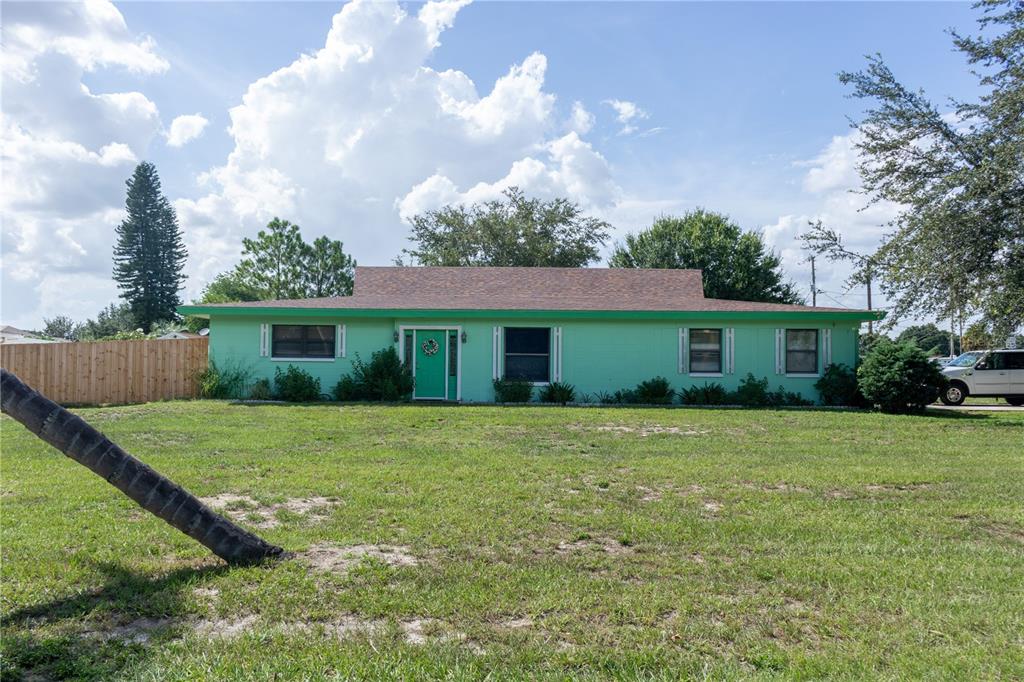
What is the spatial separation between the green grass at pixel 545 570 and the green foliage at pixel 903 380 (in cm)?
617

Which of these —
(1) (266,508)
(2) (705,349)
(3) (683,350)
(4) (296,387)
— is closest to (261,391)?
(4) (296,387)

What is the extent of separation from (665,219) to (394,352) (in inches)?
1049

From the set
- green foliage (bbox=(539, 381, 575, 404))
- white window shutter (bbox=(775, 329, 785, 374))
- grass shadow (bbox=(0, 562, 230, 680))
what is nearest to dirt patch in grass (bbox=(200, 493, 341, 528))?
grass shadow (bbox=(0, 562, 230, 680))

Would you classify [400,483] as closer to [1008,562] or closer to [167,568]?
[167,568]

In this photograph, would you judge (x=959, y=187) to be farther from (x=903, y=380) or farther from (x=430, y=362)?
(x=430, y=362)

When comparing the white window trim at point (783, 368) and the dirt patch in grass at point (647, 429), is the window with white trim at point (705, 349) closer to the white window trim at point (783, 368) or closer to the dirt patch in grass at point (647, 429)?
the white window trim at point (783, 368)

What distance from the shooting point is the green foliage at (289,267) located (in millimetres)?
43188

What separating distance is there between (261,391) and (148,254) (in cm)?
3524

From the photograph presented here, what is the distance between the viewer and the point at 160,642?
3.23 metres

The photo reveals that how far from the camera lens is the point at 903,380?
14.4 m

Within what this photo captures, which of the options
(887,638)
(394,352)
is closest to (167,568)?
(887,638)

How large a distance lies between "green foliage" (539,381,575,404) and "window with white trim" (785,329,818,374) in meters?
5.73

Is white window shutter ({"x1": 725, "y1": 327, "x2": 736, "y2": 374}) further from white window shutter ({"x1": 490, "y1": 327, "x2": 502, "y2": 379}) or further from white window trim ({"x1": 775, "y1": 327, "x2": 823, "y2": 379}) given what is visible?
white window shutter ({"x1": 490, "y1": 327, "x2": 502, "y2": 379})

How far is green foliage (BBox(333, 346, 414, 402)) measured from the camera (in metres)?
16.2
